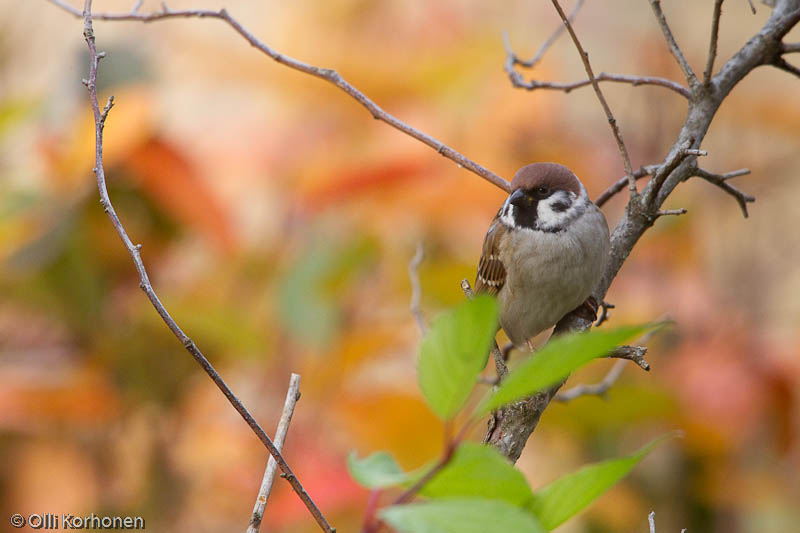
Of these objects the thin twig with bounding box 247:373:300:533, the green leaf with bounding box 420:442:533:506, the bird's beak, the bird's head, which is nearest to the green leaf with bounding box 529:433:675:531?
the green leaf with bounding box 420:442:533:506

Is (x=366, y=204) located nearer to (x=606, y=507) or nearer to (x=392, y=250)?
(x=392, y=250)

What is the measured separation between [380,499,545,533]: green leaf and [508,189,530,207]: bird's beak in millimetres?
965

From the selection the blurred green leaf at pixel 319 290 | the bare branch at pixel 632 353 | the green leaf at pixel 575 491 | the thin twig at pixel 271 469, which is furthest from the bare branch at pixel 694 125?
the blurred green leaf at pixel 319 290

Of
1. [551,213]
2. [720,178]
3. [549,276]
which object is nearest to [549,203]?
[551,213]

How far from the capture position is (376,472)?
491mm

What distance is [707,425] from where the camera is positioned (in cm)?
205

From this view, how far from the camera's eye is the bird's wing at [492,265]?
161 centimetres

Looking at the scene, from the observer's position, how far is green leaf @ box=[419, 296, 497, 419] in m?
0.44

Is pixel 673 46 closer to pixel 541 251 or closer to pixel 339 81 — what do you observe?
pixel 339 81

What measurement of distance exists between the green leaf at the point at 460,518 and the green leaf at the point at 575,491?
0.07 m

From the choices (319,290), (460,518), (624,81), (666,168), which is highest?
(319,290)

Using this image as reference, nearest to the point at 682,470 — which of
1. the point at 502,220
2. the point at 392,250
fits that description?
the point at 392,250

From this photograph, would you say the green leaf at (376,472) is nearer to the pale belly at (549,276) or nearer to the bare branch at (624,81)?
the bare branch at (624,81)

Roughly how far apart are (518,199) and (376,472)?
3.47 ft
